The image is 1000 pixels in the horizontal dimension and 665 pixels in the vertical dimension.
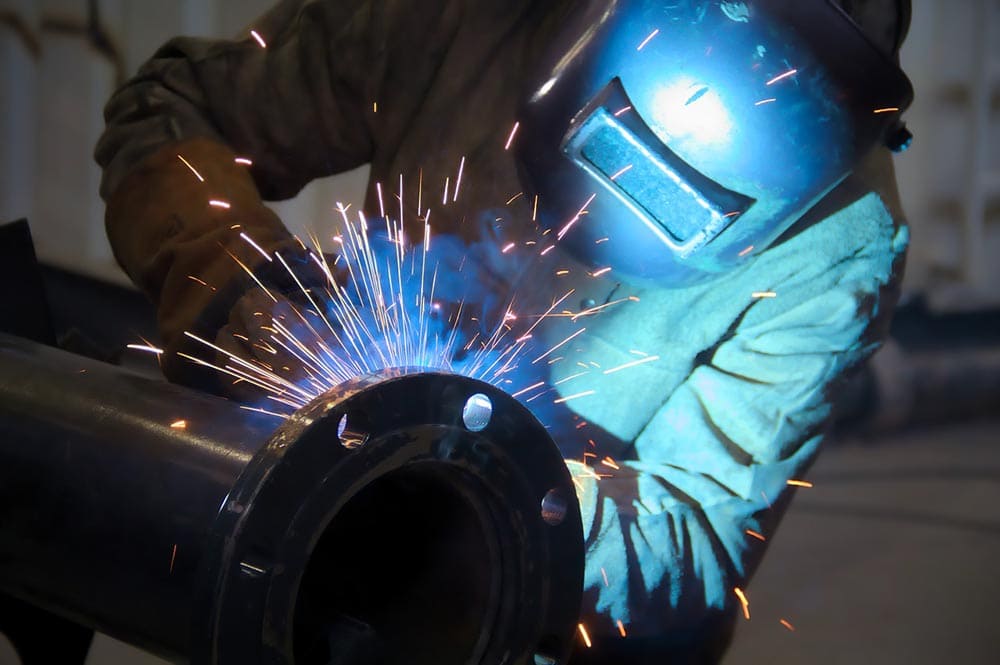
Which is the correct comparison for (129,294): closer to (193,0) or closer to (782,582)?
(193,0)

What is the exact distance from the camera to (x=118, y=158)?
1.17m

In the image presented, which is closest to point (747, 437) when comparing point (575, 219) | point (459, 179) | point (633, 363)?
point (633, 363)

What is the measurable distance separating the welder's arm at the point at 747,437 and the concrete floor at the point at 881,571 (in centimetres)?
59

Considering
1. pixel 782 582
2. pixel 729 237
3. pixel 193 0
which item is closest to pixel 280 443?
pixel 729 237

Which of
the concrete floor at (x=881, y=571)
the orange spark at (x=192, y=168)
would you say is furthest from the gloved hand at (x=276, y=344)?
the concrete floor at (x=881, y=571)

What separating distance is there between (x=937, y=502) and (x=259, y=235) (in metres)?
2.21

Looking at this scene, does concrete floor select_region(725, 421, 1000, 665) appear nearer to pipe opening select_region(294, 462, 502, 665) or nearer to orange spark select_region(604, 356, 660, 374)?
orange spark select_region(604, 356, 660, 374)

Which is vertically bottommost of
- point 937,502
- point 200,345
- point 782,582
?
point 937,502

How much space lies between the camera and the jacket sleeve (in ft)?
3.90

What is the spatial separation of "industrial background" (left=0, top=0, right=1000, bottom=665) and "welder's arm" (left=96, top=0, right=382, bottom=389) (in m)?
0.16

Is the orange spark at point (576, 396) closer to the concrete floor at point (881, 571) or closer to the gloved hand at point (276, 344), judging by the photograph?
the gloved hand at point (276, 344)

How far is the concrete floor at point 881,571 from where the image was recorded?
165cm

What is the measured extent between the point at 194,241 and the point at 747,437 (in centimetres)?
65

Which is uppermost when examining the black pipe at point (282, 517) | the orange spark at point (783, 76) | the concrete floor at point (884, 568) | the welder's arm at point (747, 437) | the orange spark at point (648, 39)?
the orange spark at point (648, 39)
